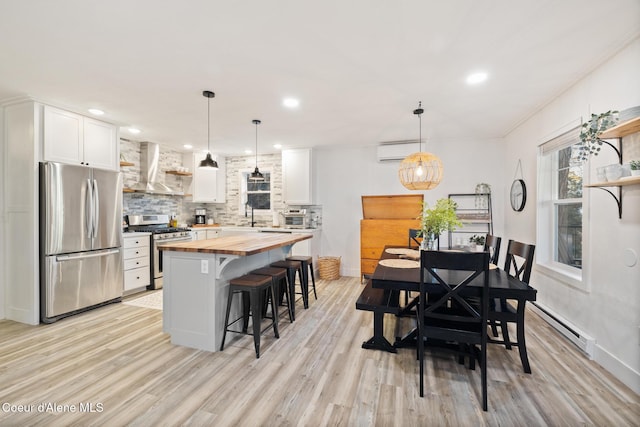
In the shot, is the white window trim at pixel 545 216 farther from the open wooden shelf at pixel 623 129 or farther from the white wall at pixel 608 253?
the open wooden shelf at pixel 623 129

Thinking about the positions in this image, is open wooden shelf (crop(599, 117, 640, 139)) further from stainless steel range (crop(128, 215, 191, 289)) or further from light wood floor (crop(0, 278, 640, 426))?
stainless steel range (crop(128, 215, 191, 289))

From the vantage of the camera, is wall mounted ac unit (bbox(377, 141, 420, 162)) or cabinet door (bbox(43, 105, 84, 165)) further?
wall mounted ac unit (bbox(377, 141, 420, 162))

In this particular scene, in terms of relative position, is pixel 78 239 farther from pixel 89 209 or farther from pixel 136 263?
pixel 136 263

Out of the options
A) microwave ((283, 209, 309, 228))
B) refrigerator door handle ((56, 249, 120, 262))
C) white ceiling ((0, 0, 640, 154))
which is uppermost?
white ceiling ((0, 0, 640, 154))

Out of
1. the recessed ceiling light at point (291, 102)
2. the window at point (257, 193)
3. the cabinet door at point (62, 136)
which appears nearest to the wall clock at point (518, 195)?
the recessed ceiling light at point (291, 102)

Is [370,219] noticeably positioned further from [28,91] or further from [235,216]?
[28,91]

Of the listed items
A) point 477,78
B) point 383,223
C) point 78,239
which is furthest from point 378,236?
point 78,239

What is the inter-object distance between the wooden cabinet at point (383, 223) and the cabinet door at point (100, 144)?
3.96 metres

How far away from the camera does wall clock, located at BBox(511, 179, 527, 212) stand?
3910 mm

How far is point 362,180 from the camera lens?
18.1 feet

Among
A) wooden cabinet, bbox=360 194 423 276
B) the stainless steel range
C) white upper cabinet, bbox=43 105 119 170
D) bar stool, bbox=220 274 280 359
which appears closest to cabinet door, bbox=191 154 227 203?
the stainless steel range

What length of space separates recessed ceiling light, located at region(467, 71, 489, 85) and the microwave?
11.3 ft

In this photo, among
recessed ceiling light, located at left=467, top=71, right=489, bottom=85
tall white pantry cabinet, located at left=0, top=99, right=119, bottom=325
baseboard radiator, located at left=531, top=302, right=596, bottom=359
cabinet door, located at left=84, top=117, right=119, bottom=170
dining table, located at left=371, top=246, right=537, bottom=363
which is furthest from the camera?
cabinet door, located at left=84, top=117, right=119, bottom=170

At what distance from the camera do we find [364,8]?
1.73 m
